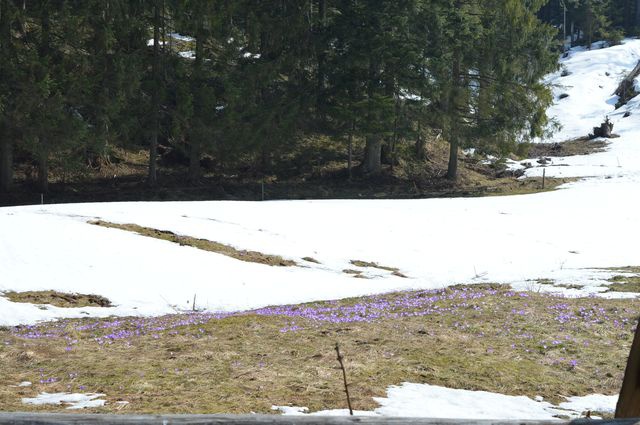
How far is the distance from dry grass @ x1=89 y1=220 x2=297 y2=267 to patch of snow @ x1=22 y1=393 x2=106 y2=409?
10.2 metres

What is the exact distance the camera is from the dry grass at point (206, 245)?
55.6 ft

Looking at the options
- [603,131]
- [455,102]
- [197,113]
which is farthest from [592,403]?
[603,131]

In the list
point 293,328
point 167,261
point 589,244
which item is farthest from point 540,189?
point 293,328

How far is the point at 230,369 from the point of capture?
7.54 metres

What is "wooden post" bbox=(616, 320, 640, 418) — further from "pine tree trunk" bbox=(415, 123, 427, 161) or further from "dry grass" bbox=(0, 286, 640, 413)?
"pine tree trunk" bbox=(415, 123, 427, 161)

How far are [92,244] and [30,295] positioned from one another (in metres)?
3.36

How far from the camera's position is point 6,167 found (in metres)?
28.6

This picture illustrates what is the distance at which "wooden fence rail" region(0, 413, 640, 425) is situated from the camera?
3400mm

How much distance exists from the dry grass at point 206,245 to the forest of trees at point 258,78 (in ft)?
35.3

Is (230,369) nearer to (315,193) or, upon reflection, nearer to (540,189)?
(315,193)

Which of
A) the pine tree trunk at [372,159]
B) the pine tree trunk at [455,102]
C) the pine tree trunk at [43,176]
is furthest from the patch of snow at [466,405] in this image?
the pine tree trunk at [372,159]

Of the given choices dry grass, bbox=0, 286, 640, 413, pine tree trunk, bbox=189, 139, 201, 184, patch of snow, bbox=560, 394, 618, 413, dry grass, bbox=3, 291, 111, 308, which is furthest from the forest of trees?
patch of snow, bbox=560, 394, 618, 413

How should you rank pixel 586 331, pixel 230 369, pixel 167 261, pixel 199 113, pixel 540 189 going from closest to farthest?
1. pixel 230 369
2. pixel 586 331
3. pixel 167 261
4. pixel 199 113
5. pixel 540 189

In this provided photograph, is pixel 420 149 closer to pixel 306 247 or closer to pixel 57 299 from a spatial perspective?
pixel 306 247
